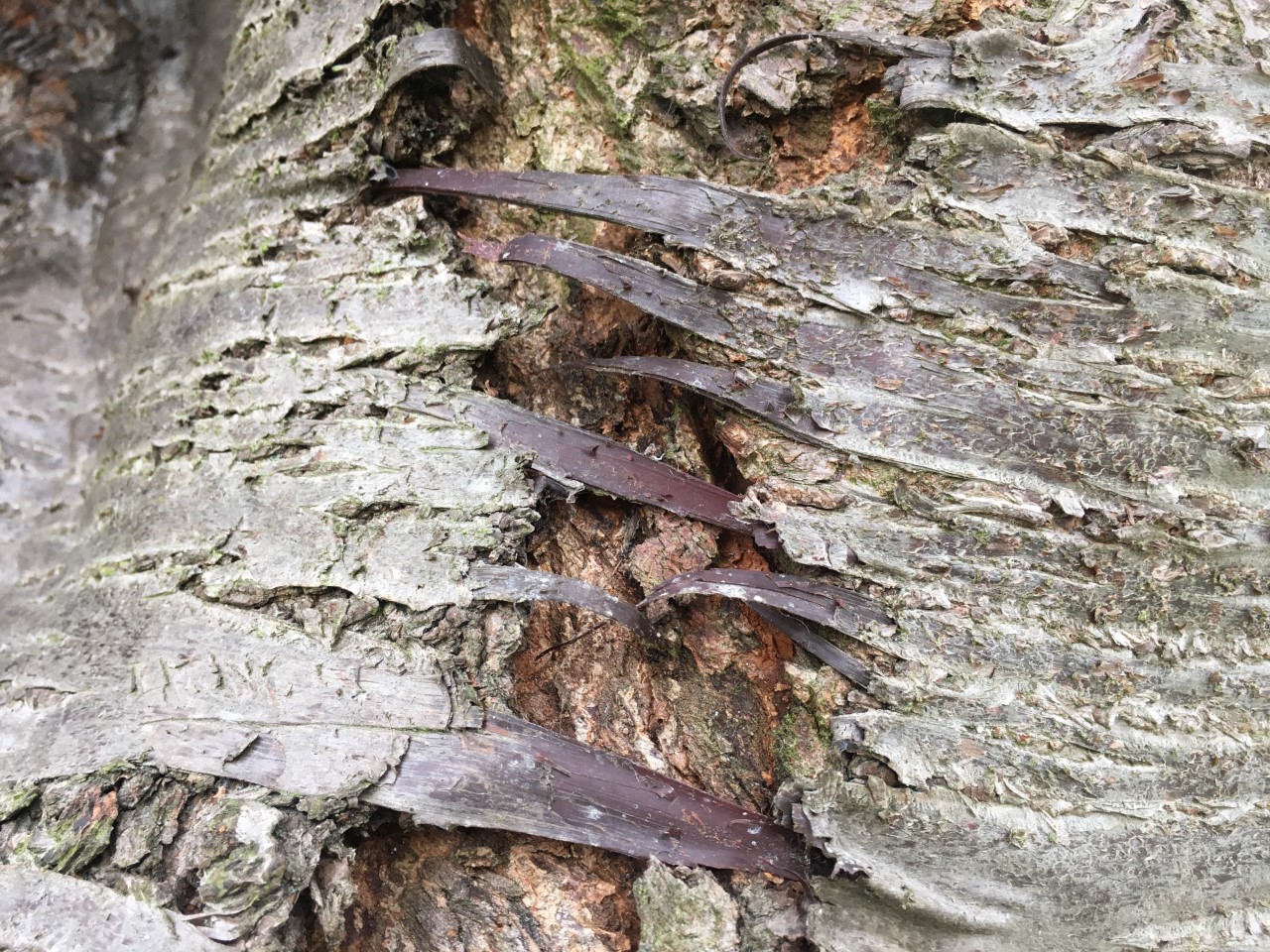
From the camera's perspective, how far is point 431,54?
4.10 feet

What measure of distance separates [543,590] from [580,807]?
30cm

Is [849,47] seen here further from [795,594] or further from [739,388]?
[795,594]

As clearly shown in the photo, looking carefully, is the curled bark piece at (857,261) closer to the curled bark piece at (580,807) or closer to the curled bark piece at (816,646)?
the curled bark piece at (816,646)

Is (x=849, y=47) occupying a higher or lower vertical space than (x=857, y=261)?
higher

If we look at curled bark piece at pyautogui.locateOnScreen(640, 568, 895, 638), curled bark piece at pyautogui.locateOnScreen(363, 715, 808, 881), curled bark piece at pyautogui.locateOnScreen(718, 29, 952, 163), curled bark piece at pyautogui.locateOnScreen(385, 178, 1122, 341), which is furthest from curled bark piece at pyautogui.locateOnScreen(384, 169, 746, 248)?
curled bark piece at pyautogui.locateOnScreen(363, 715, 808, 881)

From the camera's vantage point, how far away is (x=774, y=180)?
1170 mm

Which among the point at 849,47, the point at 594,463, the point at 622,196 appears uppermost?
the point at 849,47

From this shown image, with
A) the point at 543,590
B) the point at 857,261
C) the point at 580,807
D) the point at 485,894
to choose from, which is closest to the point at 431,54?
the point at 857,261

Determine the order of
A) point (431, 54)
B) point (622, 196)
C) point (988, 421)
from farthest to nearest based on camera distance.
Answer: point (431, 54) → point (622, 196) → point (988, 421)

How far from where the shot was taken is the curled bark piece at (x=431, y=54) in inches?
49.2

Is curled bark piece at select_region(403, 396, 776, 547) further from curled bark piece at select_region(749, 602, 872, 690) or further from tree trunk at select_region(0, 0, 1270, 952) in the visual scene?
curled bark piece at select_region(749, 602, 872, 690)

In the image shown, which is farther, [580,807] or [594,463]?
[594,463]

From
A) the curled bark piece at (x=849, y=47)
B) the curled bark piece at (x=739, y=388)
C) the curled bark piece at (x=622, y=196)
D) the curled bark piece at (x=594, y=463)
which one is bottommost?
the curled bark piece at (x=594, y=463)

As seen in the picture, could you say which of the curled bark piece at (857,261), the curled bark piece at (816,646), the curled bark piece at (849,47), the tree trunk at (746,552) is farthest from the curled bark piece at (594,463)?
the curled bark piece at (849,47)
